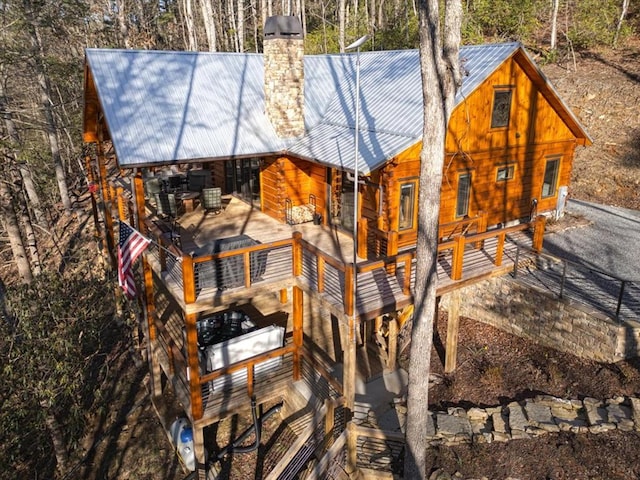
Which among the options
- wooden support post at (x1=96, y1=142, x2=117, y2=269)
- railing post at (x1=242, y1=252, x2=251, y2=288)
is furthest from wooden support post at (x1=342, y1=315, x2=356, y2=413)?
wooden support post at (x1=96, y1=142, x2=117, y2=269)

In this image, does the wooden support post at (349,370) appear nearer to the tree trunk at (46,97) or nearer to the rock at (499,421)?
the rock at (499,421)

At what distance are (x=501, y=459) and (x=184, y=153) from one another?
10112 millimetres

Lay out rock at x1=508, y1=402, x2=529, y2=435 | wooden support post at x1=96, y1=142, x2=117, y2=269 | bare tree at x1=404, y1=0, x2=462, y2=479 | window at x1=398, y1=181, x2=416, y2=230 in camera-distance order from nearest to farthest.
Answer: bare tree at x1=404, y1=0, x2=462, y2=479, rock at x1=508, y1=402, x2=529, y2=435, window at x1=398, y1=181, x2=416, y2=230, wooden support post at x1=96, y1=142, x2=117, y2=269

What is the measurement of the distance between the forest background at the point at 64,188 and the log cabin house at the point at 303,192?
2231 mm

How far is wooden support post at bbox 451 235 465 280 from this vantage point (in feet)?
35.8

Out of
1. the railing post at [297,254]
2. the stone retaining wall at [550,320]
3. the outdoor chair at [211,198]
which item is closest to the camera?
the railing post at [297,254]

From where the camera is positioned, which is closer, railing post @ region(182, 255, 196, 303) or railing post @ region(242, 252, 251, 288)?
railing post @ region(182, 255, 196, 303)

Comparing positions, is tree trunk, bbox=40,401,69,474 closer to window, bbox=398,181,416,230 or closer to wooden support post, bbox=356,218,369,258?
wooden support post, bbox=356,218,369,258

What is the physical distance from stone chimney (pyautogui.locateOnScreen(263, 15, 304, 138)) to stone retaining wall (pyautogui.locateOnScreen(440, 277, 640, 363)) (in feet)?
24.2

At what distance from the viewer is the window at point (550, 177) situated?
54.1ft

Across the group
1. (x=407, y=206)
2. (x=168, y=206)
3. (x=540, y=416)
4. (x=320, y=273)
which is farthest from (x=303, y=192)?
(x=540, y=416)

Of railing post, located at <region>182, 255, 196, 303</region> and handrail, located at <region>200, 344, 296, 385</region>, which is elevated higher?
railing post, located at <region>182, 255, 196, 303</region>

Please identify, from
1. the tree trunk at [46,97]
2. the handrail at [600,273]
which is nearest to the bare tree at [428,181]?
the handrail at [600,273]

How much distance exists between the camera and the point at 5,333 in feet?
40.3
